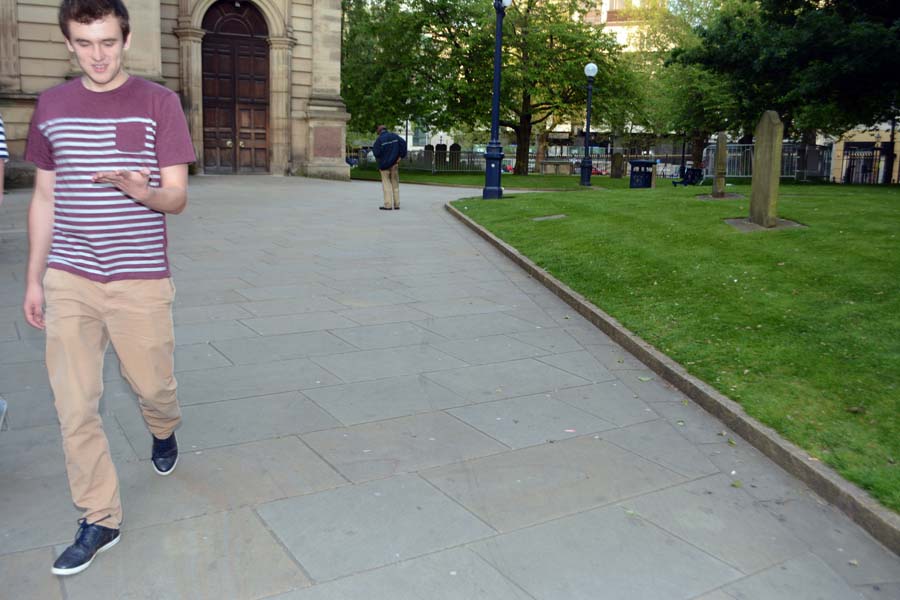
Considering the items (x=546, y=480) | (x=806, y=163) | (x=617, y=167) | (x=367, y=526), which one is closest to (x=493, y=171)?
(x=546, y=480)

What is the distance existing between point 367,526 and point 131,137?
189 centimetres

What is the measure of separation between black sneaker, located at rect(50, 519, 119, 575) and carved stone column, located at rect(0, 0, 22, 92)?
21.1 m

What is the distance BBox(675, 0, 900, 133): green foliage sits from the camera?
876 inches

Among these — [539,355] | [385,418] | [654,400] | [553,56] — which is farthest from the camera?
[553,56]

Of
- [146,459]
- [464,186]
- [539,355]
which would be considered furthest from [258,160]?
[146,459]

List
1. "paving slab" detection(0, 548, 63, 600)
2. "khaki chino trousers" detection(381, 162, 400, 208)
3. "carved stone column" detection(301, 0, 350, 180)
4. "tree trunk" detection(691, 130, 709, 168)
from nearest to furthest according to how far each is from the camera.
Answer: "paving slab" detection(0, 548, 63, 600) → "khaki chino trousers" detection(381, 162, 400, 208) → "carved stone column" detection(301, 0, 350, 180) → "tree trunk" detection(691, 130, 709, 168)

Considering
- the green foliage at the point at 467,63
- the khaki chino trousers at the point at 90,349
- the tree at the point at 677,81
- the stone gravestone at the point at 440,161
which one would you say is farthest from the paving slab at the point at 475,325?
the stone gravestone at the point at 440,161

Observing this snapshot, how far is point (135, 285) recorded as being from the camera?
3.40 metres

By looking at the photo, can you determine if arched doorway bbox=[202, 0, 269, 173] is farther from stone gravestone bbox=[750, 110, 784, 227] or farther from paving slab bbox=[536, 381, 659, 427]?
paving slab bbox=[536, 381, 659, 427]

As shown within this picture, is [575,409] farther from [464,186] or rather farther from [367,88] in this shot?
[367,88]

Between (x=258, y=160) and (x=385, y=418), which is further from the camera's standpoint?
(x=258, y=160)

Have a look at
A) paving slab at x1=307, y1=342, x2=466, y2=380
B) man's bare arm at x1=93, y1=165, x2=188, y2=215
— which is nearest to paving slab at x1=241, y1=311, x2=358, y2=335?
paving slab at x1=307, y1=342, x2=466, y2=380

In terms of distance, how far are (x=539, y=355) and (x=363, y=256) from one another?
5.05 m

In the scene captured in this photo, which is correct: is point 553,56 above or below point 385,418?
above
